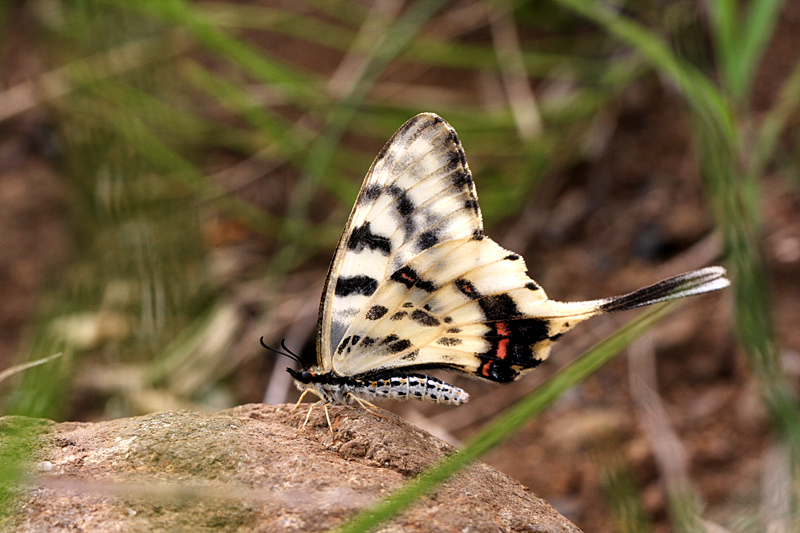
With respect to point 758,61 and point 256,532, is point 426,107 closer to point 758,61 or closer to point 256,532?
point 758,61

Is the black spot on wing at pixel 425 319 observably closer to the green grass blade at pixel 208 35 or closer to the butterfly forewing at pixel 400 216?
the butterfly forewing at pixel 400 216

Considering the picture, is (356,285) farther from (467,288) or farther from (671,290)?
(671,290)

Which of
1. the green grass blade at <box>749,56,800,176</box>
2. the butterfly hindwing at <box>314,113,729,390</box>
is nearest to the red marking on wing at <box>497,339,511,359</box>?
the butterfly hindwing at <box>314,113,729,390</box>

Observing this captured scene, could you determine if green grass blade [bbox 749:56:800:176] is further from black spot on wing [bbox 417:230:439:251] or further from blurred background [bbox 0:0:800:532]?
black spot on wing [bbox 417:230:439:251]

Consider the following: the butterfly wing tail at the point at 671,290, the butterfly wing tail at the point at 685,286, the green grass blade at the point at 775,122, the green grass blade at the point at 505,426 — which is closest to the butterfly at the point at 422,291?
the butterfly wing tail at the point at 671,290

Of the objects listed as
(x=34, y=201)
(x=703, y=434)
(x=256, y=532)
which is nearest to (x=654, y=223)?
(x=703, y=434)
